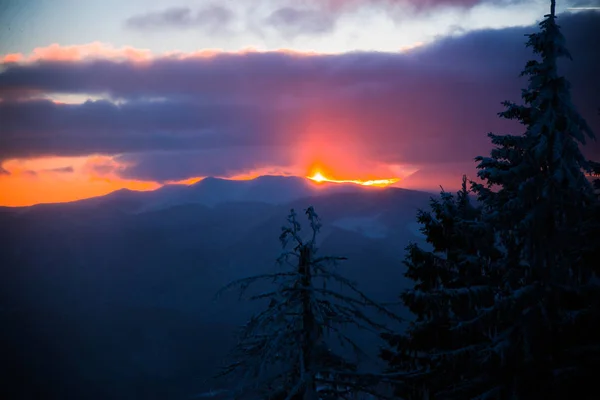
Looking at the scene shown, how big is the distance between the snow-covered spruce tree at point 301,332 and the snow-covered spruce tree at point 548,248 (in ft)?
14.6

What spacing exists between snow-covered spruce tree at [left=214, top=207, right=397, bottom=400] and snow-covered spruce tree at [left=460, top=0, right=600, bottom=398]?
14.6ft

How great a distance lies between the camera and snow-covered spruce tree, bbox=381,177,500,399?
13289 millimetres

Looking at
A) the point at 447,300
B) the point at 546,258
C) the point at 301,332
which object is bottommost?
the point at 447,300

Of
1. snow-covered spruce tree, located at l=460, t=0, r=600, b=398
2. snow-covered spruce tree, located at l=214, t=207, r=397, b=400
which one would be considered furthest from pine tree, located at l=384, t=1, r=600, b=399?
snow-covered spruce tree, located at l=214, t=207, r=397, b=400

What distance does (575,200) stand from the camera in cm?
1120

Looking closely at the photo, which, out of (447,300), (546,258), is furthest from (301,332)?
(546,258)

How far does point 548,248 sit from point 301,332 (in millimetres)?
6166

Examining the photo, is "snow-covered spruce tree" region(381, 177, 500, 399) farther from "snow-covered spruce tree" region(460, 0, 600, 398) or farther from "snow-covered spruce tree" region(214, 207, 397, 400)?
"snow-covered spruce tree" region(214, 207, 397, 400)

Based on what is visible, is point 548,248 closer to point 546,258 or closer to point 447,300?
point 546,258

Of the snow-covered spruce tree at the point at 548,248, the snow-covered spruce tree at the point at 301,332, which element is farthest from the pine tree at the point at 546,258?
the snow-covered spruce tree at the point at 301,332

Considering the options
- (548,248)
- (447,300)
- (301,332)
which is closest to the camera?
(301,332)

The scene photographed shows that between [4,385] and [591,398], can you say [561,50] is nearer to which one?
[591,398]

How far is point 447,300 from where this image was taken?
1338 cm

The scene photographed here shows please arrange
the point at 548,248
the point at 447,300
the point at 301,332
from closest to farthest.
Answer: the point at 301,332, the point at 548,248, the point at 447,300
